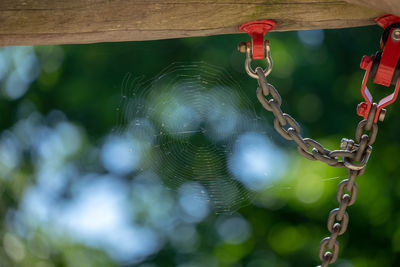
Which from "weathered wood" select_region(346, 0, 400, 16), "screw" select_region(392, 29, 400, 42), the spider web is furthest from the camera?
the spider web

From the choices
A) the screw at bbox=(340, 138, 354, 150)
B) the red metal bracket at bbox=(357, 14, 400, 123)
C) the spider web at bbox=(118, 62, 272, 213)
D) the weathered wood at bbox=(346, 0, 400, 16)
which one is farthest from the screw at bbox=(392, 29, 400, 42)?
the spider web at bbox=(118, 62, 272, 213)

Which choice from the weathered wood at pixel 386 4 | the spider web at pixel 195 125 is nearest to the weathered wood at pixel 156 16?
the weathered wood at pixel 386 4

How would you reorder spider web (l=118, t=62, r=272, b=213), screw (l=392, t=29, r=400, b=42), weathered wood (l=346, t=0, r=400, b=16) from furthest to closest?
spider web (l=118, t=62, r=272, b=213) < screw (l=392, t=29, r=400, b=42) < weathered wood (l=346, t=0, r=400, b=16)

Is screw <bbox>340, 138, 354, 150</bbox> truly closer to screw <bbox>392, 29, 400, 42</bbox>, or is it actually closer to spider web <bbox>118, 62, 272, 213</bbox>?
screw <bbox>392, 29, 400, 42</bbox>

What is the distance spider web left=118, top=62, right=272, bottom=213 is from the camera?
348 cm

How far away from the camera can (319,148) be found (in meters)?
1.16

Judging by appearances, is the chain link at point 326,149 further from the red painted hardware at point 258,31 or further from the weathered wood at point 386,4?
the weathered wood at point 386,4

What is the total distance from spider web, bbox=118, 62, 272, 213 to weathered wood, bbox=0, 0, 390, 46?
2122mm

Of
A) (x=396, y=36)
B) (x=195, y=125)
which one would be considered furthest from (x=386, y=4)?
(x=195, y=125)

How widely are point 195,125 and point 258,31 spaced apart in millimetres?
2334

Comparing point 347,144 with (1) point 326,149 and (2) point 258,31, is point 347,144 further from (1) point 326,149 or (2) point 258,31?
(2) point 258,31

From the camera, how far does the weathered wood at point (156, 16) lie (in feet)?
3.85

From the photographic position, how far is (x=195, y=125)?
11.6 ft

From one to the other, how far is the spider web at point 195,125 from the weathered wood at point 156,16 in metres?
2.12
